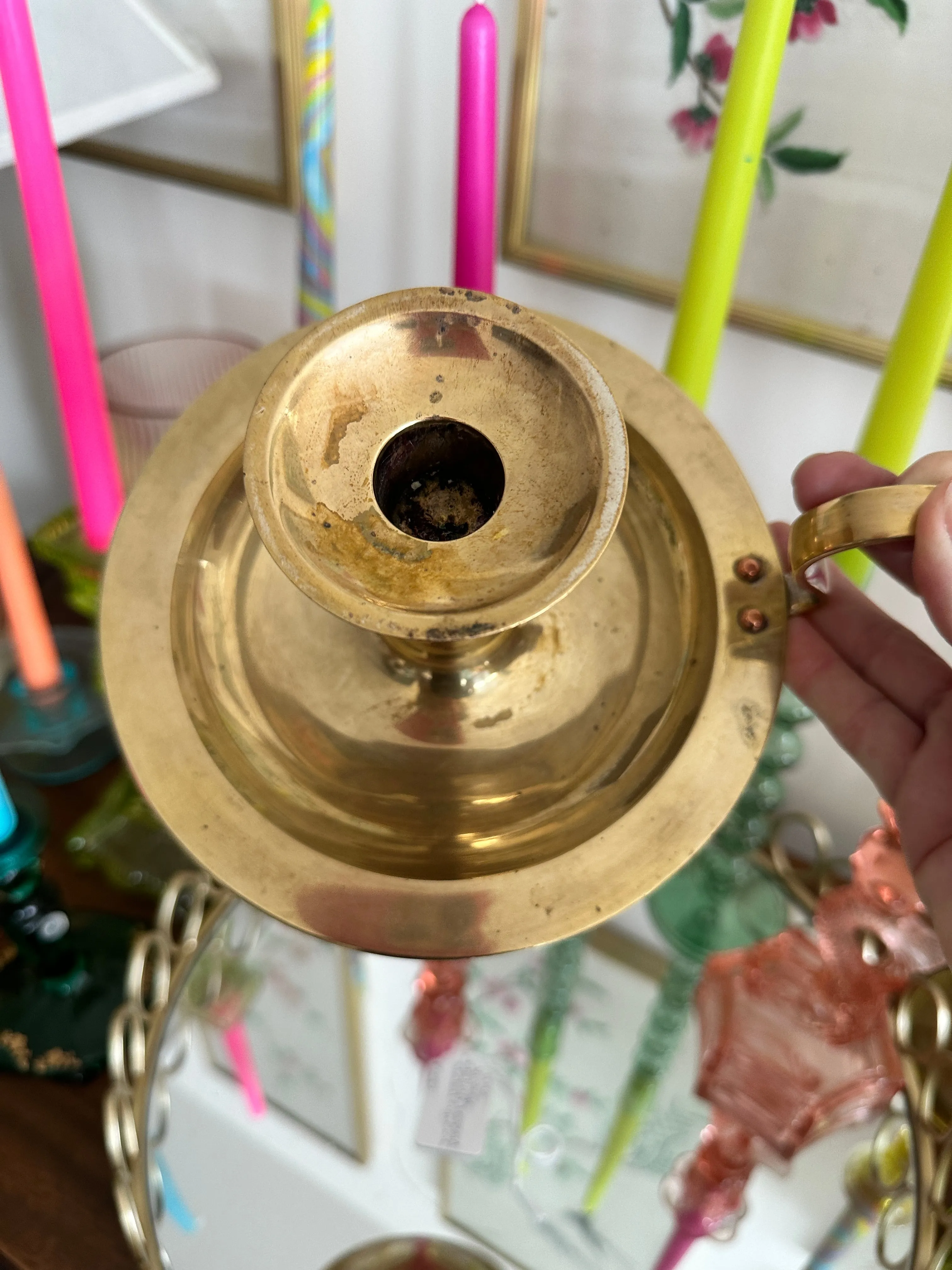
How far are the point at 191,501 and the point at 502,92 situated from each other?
288mm

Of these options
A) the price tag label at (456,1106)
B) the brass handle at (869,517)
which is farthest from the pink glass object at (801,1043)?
the brass handle at (869,517)

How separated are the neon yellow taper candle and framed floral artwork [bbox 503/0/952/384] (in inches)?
1.5

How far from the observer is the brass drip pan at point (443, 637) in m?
0.32

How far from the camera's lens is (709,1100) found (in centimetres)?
57

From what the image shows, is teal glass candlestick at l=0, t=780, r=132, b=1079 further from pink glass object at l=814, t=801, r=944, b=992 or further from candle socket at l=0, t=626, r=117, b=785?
pink glass object at l=814, t=801, r=944, b=992

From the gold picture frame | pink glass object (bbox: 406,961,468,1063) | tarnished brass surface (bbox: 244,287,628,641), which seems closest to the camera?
tarnished brass surface (bbox: 244,287,628,641)

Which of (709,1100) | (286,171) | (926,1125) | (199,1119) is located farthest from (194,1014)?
(286,171)

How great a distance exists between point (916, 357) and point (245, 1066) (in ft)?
1.82

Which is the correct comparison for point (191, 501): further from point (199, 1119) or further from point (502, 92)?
point (199, 1119)

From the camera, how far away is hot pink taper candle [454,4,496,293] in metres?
0.33

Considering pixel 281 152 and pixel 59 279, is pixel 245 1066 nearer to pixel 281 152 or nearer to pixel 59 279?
pixel 59 279

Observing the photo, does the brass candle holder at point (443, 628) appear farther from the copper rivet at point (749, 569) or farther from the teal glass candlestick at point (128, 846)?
the teal glass candlestick at point (128, 846)

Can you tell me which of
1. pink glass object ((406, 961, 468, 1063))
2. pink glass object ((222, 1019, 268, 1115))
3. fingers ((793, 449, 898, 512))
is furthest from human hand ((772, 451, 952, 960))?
pink glass object ((222, 1019, 268, 1115))

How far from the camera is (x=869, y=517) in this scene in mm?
317
